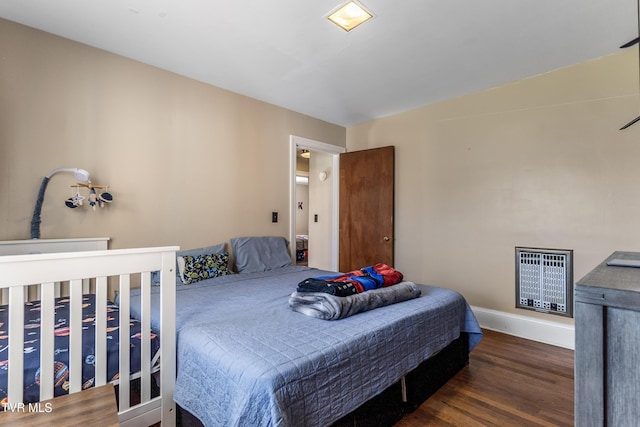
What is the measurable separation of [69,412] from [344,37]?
2.59 metres

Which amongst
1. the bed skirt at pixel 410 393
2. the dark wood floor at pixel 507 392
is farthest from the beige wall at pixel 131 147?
the dark wood floor at pixel 507 392

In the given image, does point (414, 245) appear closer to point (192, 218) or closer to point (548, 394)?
point (548, 394)

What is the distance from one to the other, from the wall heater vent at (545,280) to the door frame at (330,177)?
2.29 m

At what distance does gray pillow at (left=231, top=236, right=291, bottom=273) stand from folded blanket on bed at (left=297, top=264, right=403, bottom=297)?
4.31ft

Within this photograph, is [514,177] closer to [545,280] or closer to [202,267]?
[545,280]

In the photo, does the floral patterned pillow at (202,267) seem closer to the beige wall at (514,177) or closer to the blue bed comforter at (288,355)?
the blue bed comforter at (288,355)

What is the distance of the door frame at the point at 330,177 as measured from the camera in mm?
3779

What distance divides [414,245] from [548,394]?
6.41 ft

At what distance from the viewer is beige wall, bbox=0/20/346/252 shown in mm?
2084

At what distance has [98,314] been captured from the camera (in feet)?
4.31

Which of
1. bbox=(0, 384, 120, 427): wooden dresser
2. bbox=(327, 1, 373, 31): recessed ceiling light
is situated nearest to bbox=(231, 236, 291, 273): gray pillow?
bbox=(0, 384, 120, 427): wooden dresser

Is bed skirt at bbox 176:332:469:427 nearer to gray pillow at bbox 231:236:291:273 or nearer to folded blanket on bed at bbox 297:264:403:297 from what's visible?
folded blanket on bed at bbox 297:264:403:297

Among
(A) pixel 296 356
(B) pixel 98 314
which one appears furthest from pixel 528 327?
(B) pixel 98 314

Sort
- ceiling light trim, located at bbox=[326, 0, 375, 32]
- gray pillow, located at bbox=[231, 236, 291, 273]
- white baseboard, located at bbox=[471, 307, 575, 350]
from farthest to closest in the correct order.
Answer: gray pillow, located at bbox=[231, 236, 291, 273] < white baseboard, located at bbox=[471, 307, 575, 350] < ceiling light trim, located at bbox=[326, 0, 375, 32]
